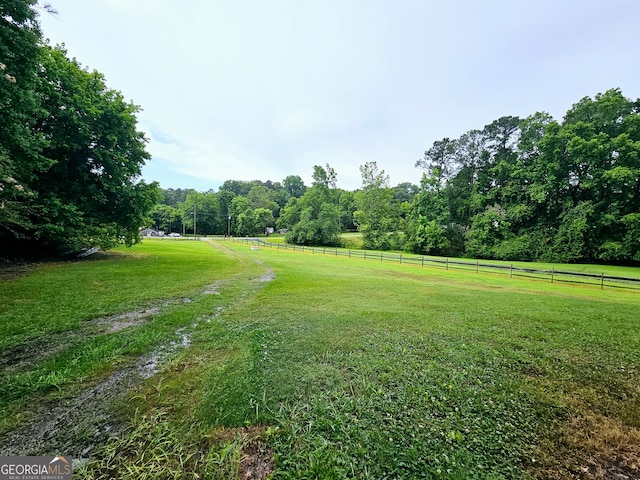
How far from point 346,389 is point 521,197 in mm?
36768

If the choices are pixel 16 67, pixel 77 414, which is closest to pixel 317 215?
pixel 16 67

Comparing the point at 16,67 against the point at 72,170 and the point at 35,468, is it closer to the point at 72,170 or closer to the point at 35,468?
the point at 72,170

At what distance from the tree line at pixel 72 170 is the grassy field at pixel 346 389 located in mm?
6911

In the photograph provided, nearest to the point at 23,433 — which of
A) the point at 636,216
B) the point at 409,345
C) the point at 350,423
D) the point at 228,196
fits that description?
the point at 350,423

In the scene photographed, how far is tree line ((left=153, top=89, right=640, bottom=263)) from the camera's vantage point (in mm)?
24594

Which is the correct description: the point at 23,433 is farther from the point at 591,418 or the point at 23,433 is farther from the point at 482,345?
the point at 482,345

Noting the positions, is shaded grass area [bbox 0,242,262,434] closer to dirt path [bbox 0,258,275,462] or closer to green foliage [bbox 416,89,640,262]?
dirt path [bbox 0,258,275,462]

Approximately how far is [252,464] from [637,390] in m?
4.89

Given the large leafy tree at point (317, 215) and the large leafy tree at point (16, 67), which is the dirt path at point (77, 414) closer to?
the large leafy tree at point (16, 67)

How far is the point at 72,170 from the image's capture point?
45.7 ft

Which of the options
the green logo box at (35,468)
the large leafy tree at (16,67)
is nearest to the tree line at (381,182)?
the large leafy tree at (16,67)

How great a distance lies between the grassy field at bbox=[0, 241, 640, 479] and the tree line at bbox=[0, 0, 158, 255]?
691 cm

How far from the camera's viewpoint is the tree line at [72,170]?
10627mm

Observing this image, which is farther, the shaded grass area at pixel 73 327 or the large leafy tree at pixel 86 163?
the large leafy tree at pixel 86 163
